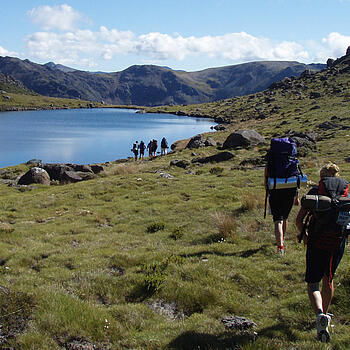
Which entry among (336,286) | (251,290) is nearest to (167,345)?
(251,290)

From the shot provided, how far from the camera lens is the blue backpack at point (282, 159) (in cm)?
894

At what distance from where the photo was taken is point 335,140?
120 ft

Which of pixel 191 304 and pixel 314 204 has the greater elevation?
pixel 314 204

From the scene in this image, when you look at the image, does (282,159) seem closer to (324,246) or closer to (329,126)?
(324,246)

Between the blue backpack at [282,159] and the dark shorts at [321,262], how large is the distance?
11.7 ft

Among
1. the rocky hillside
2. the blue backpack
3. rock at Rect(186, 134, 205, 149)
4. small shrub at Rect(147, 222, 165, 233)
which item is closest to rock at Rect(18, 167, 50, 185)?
small shrub at Rect(147, 222, 165, 233)

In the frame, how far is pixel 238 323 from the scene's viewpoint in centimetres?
635

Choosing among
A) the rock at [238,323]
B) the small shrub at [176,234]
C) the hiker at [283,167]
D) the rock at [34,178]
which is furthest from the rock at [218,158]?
the rock at [238,323]

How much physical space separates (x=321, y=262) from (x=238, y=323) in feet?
6.78

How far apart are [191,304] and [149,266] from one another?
2.18 metres

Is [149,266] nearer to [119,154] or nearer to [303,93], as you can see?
[119,154]

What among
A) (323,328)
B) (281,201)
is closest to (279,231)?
(281,201)

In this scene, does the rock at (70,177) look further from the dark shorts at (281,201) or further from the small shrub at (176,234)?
the dark shorts at (281,201)

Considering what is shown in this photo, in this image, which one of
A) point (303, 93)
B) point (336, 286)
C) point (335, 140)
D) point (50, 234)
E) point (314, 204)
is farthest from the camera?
point (303, 93)
